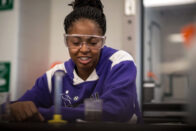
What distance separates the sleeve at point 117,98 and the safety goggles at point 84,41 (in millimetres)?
135

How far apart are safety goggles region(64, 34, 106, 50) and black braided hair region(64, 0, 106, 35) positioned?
85 mm

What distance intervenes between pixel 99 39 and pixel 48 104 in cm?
45

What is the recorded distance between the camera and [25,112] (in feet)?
2.84

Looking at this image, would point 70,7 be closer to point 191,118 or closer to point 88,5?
point 88,5

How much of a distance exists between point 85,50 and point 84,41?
43mm

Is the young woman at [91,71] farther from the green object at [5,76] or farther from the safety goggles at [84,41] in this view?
the green object at [5,76]

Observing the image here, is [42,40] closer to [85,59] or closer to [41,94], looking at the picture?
[41,94]

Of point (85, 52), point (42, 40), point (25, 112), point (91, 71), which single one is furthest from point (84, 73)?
point (42, 40)

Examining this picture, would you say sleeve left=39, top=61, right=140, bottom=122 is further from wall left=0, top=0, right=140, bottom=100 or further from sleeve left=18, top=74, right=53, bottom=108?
wall left=0, top=0, right=140, bottom=100

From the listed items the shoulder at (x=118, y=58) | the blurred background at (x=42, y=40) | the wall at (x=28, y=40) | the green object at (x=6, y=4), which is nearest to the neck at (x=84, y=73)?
the shoulder at (x=118, y=58)

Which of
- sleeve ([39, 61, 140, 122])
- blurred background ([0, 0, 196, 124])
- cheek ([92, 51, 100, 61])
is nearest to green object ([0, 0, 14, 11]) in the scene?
blurred background ([0, 0, 196, 124])

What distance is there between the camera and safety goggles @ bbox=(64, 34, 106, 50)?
109cm

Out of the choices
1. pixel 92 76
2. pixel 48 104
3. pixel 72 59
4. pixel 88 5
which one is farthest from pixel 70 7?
pixel 48 104

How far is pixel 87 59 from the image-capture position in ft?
3.82
